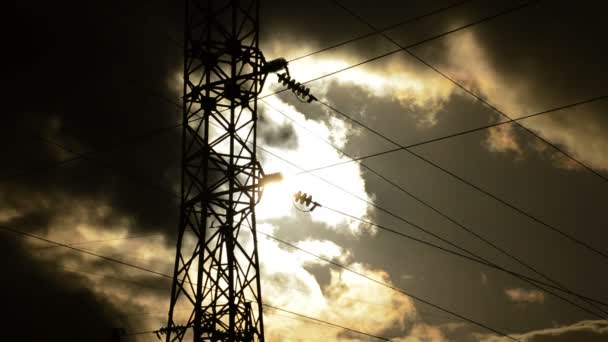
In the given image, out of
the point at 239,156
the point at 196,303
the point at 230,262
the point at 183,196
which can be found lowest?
the point at 196,303

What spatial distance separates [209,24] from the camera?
2294 centimetres

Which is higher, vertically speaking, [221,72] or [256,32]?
[256,32]

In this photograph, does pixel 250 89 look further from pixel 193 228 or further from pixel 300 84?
pixel 193 228

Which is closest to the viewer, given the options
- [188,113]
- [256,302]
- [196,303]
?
[196,303]

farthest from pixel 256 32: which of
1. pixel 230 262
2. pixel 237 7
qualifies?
pixel 230 262

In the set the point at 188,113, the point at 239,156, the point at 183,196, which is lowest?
the point at 183,196

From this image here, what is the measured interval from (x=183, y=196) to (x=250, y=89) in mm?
4391

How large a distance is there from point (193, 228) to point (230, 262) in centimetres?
170

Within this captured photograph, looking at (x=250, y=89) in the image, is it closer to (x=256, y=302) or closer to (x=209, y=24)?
(x=209, y=24)

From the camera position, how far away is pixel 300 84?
74.0 feet

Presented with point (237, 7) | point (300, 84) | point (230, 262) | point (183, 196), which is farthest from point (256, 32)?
point (230, 262)

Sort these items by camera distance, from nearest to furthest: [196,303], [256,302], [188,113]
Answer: [196,303] < [256,302] < [188,113]

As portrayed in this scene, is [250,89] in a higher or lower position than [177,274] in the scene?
higher

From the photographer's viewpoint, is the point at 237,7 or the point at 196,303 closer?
the point at 196,303
